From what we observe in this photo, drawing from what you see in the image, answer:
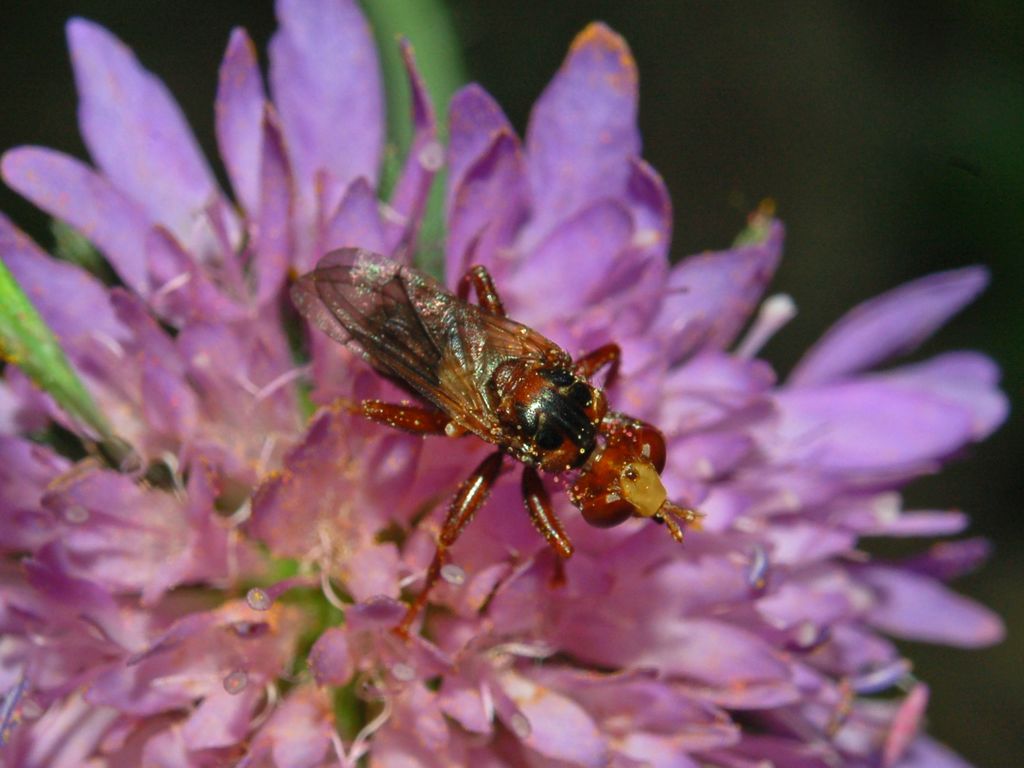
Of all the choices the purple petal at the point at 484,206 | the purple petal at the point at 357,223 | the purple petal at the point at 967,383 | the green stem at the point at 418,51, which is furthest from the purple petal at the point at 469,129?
the purple petal at the point at 967,383

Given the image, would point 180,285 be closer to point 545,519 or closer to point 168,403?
point 168,403

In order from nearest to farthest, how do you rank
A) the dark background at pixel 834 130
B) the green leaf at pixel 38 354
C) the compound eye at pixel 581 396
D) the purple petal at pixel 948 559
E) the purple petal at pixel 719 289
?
the green leaf at pixel 38 354 → the compound eye at pixel 581 396 → the purple petal at pixel 719 289 → the purple petal at pixel 948 559 → the dark background at pixel 834 130

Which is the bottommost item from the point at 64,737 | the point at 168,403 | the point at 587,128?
the point at 64,737

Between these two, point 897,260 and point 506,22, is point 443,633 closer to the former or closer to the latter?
point 506,22

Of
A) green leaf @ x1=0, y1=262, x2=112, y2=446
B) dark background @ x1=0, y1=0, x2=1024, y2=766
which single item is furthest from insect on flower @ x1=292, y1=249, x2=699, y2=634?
dark background @ x1=0, y1=0, x2=1024, y2=766

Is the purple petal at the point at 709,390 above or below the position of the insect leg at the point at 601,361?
above

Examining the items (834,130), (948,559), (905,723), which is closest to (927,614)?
(948,559)

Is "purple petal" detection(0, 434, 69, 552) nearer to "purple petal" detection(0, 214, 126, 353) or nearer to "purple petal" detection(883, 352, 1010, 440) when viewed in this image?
"purple petal" detection(0, 214, 126, 353)

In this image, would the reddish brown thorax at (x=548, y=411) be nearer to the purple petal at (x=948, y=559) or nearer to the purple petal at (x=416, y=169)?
the purple petal at (x=416, y=169)
